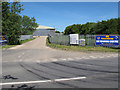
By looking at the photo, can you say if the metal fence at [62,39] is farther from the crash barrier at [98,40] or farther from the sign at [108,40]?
the sign at [108,40]

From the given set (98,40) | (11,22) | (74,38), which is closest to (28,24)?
(11,22)

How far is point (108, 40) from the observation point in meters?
17.3

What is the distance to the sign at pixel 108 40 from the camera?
55.3 ft

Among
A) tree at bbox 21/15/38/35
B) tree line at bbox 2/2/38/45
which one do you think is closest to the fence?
tree line at bbox 2/2/38/45

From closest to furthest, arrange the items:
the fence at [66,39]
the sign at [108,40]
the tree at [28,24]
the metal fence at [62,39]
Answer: the sign at [108,40], the fence at [66,39], the metal fence at [62,39], the tree at [28,24]

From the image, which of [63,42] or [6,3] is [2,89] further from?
[6,3]

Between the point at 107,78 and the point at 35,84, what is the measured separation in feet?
11.9

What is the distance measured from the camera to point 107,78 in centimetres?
543

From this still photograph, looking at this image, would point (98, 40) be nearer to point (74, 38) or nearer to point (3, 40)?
point (74, 38)

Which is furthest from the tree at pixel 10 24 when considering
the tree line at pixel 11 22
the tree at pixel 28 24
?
the tree at pixel 28 24

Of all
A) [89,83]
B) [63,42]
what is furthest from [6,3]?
[89,83]

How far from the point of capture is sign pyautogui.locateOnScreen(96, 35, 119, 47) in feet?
55.3

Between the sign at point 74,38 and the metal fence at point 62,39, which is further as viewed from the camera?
the metal fence at point 62,39

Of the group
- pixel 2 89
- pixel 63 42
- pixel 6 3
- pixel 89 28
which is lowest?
pixel 2 89
